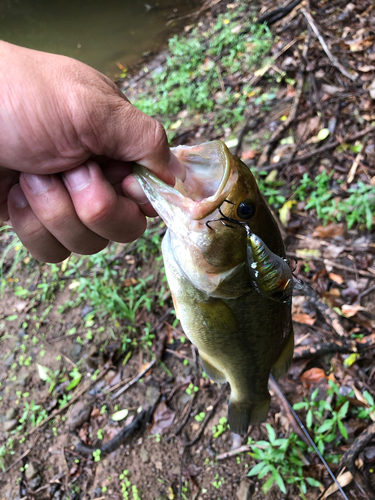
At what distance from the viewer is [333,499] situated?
2.29m

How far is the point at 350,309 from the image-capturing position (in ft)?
9.71

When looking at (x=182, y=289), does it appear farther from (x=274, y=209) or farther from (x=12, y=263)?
(x=12, y=263)

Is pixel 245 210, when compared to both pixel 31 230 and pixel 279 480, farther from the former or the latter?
pixel 279 480

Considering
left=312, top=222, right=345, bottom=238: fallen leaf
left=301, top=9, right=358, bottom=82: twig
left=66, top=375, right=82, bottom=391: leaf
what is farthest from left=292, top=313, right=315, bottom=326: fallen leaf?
left=301, top=9, right=358, bottom=82: twig

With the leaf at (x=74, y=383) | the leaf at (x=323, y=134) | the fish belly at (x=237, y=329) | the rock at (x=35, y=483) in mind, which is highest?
the fish belly at (x=237, y=329)

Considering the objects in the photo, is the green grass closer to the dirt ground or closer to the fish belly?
the dirt ground

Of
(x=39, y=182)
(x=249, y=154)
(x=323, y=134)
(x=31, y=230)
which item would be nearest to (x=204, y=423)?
(x=31, y=230)

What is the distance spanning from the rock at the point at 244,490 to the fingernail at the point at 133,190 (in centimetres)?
229

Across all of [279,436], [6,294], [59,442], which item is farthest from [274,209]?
[6,294]

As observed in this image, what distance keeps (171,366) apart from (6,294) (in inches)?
114

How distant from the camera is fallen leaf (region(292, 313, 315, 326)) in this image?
305cm

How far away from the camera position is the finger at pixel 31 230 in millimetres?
1650

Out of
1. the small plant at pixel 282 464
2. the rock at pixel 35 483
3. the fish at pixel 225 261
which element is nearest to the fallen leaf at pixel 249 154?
the fish at pixel 225 261

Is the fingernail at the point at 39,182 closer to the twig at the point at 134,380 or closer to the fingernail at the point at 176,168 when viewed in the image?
the fingernail at the point at 176,168
